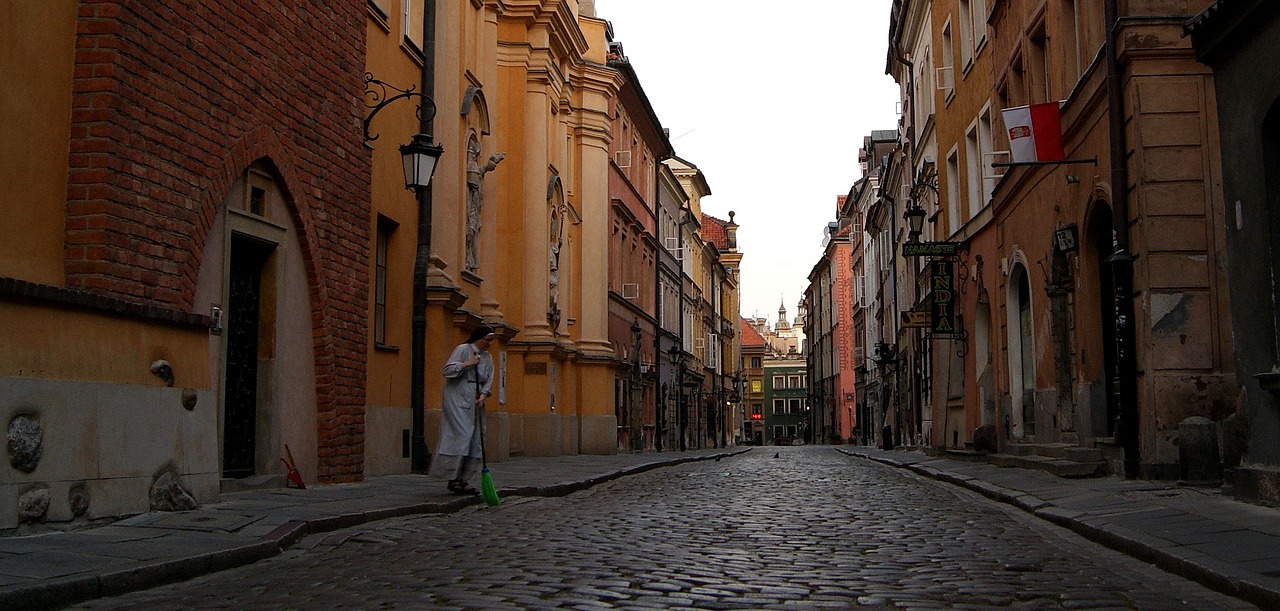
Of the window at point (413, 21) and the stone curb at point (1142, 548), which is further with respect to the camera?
the window at point (413, 21)

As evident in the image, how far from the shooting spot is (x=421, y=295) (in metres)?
18.1

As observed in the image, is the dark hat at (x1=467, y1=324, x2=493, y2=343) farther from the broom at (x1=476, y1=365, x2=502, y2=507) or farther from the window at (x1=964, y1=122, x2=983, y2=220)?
the window at (x1=964, y1=122, x2=983, y2=220)

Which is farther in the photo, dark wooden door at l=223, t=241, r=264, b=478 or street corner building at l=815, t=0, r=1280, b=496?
dark wooden door at l=223, t=241, r=264, b=478

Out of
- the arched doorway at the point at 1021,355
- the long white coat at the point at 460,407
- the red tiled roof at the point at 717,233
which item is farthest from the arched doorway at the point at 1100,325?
the red tiled roof at the point at 717,233

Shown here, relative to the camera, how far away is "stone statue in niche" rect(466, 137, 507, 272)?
22.7 m

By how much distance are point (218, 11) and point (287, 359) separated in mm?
3742

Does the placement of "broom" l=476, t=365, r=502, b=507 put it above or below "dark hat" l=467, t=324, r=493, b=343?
below

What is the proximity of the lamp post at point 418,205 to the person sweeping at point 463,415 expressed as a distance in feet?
9.06

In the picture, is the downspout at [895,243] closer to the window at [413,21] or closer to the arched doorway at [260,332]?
the window at [413,21]

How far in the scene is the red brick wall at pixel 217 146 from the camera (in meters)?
9.79

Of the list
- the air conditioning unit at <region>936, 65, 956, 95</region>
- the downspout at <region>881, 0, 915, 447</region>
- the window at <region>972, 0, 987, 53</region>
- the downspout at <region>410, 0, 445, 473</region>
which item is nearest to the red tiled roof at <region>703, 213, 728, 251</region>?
the downspout at <region>881, 0, 915, 447</region>

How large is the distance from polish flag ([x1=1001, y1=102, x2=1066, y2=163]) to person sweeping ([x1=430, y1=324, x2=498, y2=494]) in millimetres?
8453

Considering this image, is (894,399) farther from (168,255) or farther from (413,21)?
(168,255)

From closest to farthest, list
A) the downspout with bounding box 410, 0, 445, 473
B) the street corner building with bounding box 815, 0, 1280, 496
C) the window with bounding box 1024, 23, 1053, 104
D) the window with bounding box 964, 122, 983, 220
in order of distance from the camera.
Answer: the street corner building with bounding box 815, 0, 1280, 496 < the downspout with bounding box 410, 0, 445, 473 < the window with bounding box 1024, 23, 1053, 104 < the window with bounding box 964, 122, 983, 220
